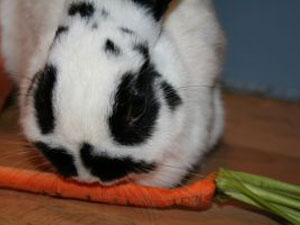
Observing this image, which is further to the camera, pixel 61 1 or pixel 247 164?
pixel 247 164

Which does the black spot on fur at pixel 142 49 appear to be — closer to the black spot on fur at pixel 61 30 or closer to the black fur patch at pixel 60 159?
the black spot on fur at pixel 61 30

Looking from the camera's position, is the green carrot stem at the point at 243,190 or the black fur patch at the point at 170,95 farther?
the green carrot stem at the point at 243,190

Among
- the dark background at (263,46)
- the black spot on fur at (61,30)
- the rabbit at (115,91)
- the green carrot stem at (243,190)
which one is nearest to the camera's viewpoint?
the rabbit at (115,91)

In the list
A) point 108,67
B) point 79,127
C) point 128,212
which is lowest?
point 128,212

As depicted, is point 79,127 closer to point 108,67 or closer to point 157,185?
point 108,67

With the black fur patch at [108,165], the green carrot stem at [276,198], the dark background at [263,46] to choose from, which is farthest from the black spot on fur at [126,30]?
the dark background at [263,46]

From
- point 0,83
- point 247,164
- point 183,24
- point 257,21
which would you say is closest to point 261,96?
point 257,21

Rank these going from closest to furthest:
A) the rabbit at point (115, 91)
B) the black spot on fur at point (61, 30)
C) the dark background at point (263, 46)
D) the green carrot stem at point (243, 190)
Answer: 1. the rabbit at point (115, 91)
2. the black spot on fur at point (61, 30)
3. the green carrot stem at point (243, 190)
4. the dark background at point (263, 46)
